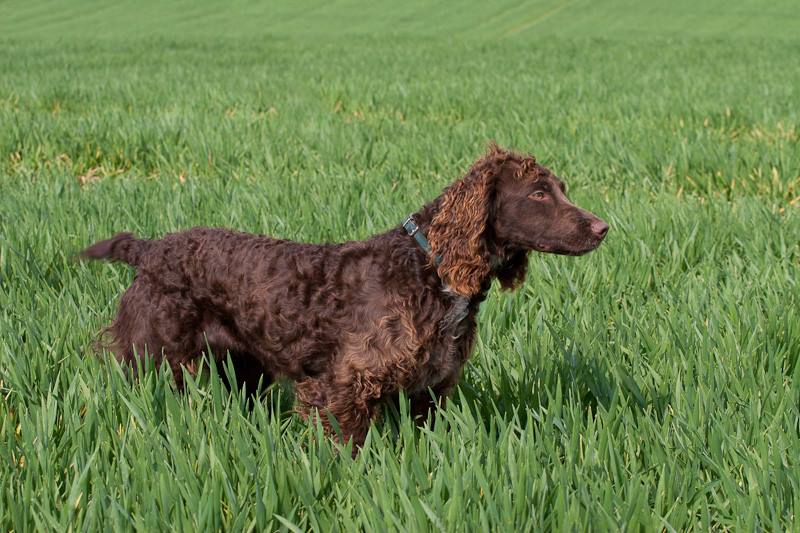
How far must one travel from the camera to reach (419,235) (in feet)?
9.97

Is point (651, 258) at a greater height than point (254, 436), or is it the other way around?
point (254, 436)

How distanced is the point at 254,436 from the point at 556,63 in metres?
17.5

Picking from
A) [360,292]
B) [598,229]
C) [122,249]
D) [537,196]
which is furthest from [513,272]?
[122,249]

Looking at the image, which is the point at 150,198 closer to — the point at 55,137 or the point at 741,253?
the point at 55,137

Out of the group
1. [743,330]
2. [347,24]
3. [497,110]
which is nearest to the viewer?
[743,330]

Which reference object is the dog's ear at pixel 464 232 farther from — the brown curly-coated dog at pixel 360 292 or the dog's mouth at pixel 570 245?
the dog's mouth at pixel 570 245

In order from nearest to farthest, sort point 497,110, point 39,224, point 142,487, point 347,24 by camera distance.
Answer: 1. point 142,487
2. point 39,224
3. point 497,110
4. point 347,24

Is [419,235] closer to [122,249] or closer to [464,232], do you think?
[464,232]

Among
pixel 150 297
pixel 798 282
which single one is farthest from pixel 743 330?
pixel 150 297

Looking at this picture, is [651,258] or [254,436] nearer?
[254,436]

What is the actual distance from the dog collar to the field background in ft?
1.69

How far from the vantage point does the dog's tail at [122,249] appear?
11.1ft

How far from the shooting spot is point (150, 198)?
19.0ft

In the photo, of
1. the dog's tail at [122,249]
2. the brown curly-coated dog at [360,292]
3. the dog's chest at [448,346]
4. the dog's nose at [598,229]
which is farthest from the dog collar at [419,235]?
the dog's tail at [122,249]
